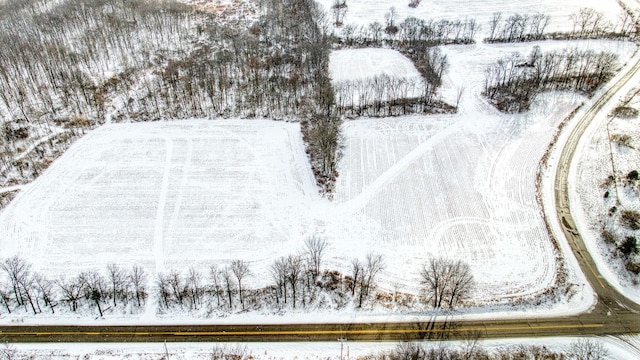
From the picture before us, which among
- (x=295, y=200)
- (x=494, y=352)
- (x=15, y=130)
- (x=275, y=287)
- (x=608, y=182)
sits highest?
(x=15, y=130)

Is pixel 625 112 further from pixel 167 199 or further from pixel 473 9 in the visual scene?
pixel 167 199

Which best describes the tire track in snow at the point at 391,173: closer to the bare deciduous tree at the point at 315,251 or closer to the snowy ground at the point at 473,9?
the bare deciduous tree at the point at 315,251

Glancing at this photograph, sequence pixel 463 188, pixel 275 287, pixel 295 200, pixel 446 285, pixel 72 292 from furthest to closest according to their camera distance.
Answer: pixel 463 188
pixel 295 200
pixel 275 287
pixel 72 292
pixel 446 285

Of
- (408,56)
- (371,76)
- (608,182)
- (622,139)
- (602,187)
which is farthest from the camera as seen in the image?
(408,56)

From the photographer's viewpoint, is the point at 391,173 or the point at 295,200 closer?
the point at 295,200

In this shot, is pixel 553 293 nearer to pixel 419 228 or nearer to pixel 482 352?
pixel 482 352

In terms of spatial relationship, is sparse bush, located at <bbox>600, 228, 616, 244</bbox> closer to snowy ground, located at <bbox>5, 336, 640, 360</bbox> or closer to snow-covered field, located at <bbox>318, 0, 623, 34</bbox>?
snowy ground, located at <bbox>5, 336, 640, 360</bbox>

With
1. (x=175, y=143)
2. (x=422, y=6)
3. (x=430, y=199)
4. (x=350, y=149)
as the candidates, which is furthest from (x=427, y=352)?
(x=422, y=6)

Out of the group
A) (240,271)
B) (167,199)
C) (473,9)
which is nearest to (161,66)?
(167,199)
